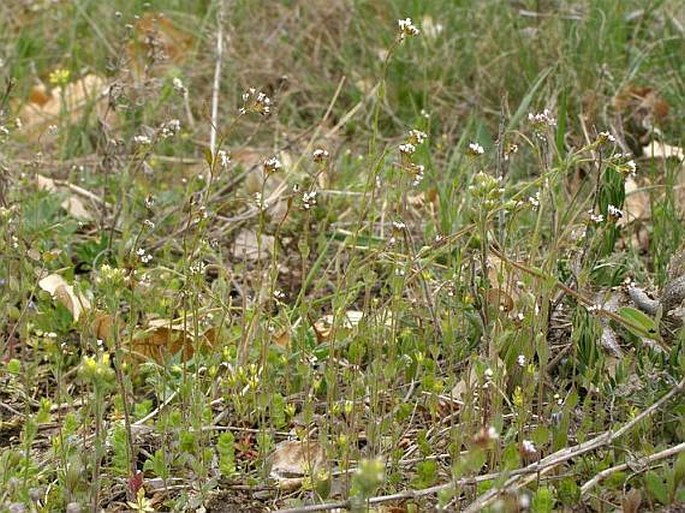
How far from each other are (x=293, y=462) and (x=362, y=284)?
0.33 m

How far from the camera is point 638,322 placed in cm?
197

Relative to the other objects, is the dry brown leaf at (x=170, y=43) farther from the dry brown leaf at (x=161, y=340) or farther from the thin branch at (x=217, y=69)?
the dry brown leaf at (x=161, y=340)

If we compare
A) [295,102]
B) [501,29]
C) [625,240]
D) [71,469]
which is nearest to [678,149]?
[625,240]

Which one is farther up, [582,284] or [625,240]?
[582,284]

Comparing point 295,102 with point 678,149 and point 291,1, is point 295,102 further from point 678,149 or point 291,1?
point 678,149

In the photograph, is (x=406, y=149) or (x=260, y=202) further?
(x=260, y=202)

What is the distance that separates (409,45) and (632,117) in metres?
0.70

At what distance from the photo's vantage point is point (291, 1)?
4.06m

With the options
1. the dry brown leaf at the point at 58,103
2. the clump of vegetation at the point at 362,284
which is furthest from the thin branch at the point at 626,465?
the dry brown leaf at the point at 58,103

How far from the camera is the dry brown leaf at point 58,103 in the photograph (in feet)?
11.1

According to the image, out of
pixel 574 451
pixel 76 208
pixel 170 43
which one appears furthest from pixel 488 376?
pixel 170 43

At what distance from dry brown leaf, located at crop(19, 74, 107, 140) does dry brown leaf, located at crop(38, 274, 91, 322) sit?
829 millimetres

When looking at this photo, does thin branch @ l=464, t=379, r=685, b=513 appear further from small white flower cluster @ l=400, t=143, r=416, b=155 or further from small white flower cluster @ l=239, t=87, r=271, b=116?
small white flower cluster @ l=239, t=87, r=271, b=116

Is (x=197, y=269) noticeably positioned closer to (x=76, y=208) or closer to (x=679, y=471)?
(x=679, y=471)
